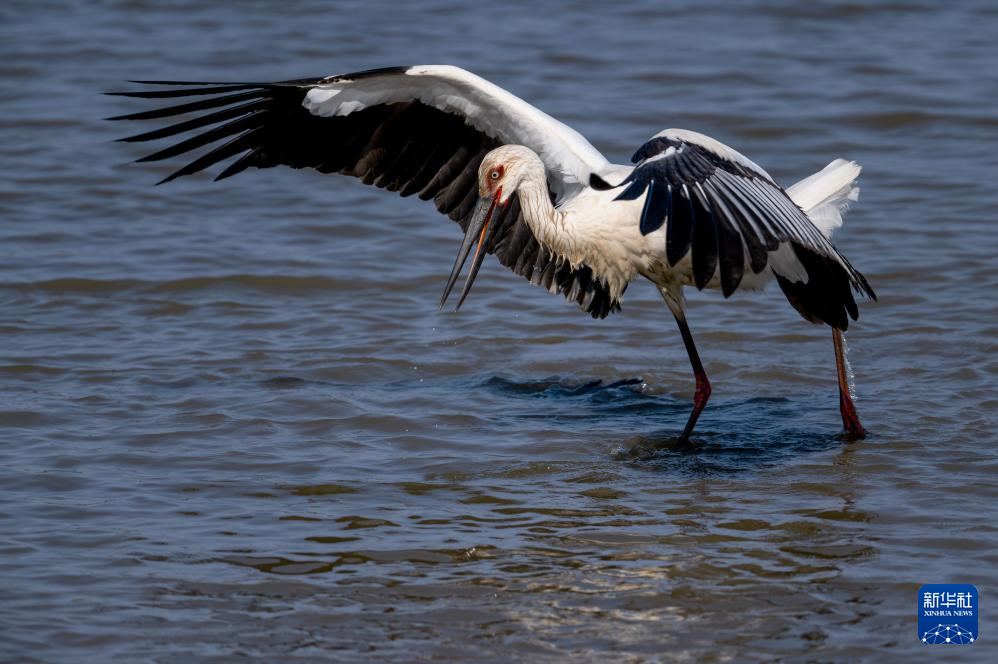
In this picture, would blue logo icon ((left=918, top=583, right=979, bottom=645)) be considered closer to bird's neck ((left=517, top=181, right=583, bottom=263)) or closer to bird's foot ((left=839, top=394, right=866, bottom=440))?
bird's foot ((left=839, top=394, right=866, bottom=440))

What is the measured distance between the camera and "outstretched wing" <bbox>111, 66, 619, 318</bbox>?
706 centimetres

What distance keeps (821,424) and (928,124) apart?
20.7ft

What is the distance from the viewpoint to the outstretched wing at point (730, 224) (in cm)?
564

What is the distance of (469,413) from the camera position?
7.37 metres

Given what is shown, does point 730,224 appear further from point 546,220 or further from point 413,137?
point 413,137

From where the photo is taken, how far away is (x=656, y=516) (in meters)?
5.93

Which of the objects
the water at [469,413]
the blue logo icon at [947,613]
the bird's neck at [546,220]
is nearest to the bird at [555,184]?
the bird's neck at [546,220]

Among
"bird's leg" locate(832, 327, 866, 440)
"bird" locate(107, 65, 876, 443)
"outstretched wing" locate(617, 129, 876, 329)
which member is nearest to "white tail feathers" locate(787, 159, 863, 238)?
"bird" locate(107, 65, 876, 443)

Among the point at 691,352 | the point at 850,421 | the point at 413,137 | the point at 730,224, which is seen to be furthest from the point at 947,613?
the point at 413,137

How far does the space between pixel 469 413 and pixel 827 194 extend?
2094 millimetres

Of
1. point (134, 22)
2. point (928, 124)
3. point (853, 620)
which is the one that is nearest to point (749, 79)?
point (928, 124)

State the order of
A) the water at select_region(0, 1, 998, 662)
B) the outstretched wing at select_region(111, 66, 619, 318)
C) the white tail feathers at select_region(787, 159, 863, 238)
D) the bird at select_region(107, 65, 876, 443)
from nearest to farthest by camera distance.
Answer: the water at select_region(0, 1, 998, 662)
the bird at select_region(107, 65, 876, 443)
the outstretched wing at select_region(111, 66, 619, 318)
the white tail feathers at select_region(787, 159, 863, 238)

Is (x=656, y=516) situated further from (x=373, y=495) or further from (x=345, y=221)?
(x=345, y=221)

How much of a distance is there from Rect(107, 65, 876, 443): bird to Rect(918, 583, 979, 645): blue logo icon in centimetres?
134
